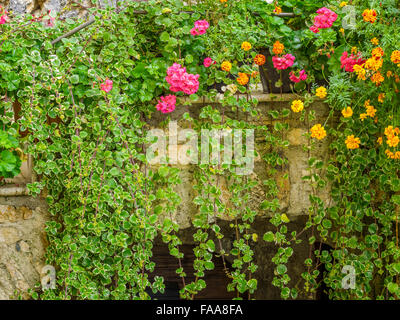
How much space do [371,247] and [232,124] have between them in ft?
2.98

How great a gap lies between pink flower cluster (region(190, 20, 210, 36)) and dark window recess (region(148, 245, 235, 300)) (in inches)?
59.7

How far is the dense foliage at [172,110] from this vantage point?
172cm

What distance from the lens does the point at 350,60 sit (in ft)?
5.87

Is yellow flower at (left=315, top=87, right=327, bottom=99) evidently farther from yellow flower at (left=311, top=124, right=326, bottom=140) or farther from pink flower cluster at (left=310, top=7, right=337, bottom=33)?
pink flower cluster at (left=310, top=7, right=337, bottom=33)

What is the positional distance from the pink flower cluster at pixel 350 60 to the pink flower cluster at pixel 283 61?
8.4 inches

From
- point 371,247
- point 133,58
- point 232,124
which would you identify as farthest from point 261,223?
point 133,58

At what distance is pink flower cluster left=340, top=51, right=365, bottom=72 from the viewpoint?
5.86 feet

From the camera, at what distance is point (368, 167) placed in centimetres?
199

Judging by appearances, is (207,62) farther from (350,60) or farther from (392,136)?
(392,136)

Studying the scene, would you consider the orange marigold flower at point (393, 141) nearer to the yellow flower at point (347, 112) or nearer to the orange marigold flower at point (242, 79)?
the yellow flower at point (347, 112)

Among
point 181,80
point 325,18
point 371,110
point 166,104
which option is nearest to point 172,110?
point 166,104

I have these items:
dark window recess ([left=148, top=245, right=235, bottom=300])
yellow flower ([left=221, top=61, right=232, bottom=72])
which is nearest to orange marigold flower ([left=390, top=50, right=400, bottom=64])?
yellow flower ([left=221, top=61, right=232, bottom=72])

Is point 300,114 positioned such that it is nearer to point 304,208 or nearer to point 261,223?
point 304,208

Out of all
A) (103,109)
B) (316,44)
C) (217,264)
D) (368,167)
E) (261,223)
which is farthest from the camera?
(217,264)
